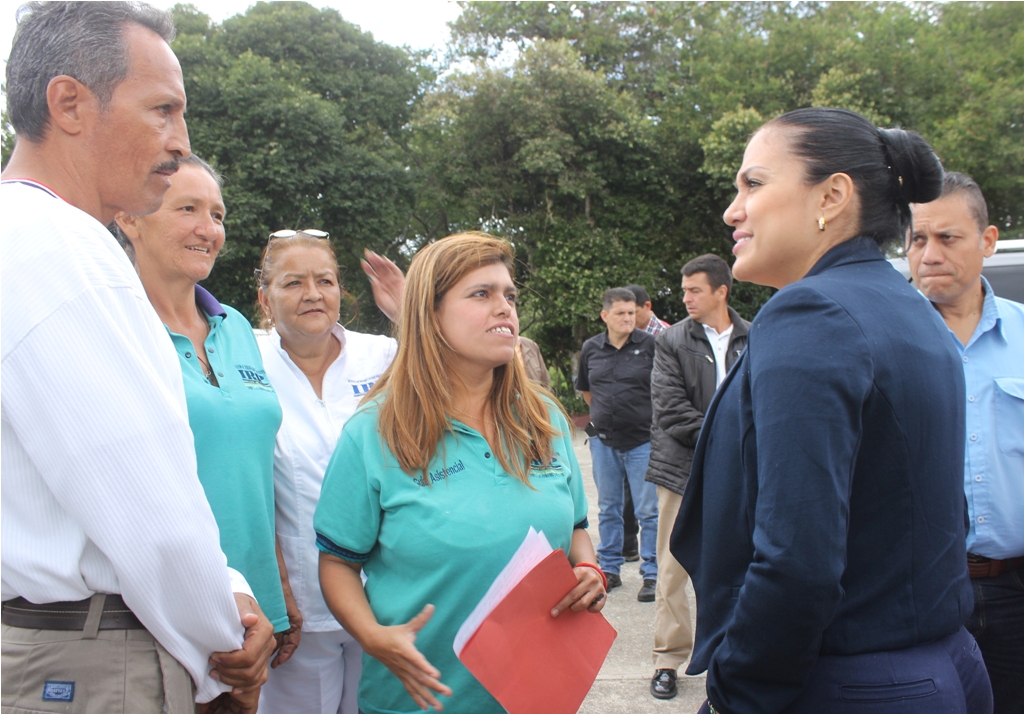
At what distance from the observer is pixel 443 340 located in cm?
218

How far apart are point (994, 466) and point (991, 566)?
0.33 m

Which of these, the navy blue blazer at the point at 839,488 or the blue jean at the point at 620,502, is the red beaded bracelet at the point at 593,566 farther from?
the blue jean at the point at 620,502

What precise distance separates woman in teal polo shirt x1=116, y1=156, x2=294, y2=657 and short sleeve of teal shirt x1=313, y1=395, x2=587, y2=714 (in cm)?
39

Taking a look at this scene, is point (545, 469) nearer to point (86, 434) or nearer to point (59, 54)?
point (86, 434)

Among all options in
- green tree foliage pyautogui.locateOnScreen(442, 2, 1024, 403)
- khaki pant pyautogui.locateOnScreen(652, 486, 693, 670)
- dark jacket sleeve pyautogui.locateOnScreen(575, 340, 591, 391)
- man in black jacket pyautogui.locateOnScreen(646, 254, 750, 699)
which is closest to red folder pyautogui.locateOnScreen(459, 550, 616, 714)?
khaki pant pyautogui.locateOnScreen(652, 486, 693, 670)

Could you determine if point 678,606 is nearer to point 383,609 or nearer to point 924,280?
point 924,280

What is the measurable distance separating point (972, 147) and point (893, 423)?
16830 millimetres


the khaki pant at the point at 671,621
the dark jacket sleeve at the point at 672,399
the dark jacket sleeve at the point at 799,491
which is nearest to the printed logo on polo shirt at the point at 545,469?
the dark jacket sleeve at the point at 799,491

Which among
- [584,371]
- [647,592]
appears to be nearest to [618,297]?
[584,371]

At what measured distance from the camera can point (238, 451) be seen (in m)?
2.21

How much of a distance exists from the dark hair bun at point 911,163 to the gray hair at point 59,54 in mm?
1664

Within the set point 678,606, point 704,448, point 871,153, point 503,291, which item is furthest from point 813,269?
point 678,606

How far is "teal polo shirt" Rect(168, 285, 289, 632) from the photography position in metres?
2.14

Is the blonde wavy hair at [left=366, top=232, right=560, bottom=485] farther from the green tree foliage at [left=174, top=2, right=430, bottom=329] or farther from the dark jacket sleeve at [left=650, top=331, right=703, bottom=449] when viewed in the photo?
the green tree foliage at [left=174, top=2, right=430, bottom=329]
